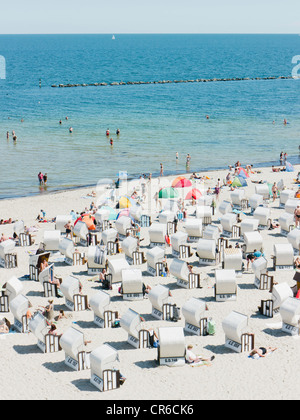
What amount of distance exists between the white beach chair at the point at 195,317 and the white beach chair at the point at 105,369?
368 cm

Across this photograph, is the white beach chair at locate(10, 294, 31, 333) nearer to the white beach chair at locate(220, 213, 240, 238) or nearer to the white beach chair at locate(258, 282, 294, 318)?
the white beach chair at locate(258, 282, 294, 318)

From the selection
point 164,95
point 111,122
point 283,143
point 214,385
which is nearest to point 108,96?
point 164,95

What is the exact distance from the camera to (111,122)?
7581 centimetres

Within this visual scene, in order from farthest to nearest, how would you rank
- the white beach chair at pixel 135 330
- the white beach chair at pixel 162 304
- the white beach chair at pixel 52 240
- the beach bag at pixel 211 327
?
the white beach chair at pixel 52 240, the white beach chair at pixel 162 304, the beach bag at pixel 211 327, the white beach chair at pixel 135 330

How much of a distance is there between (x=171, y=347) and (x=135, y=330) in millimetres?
1666

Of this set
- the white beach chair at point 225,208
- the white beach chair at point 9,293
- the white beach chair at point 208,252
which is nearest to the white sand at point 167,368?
the white beach chair at point 9,293

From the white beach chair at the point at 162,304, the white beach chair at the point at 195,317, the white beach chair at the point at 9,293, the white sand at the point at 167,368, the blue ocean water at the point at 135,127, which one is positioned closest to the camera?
the white sand at the point at 167,368

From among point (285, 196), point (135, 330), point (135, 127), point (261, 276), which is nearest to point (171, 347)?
point (135, 330)

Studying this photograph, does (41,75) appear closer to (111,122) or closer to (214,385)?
(111,122)

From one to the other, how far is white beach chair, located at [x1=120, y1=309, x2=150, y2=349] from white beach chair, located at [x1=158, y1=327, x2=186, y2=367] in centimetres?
118

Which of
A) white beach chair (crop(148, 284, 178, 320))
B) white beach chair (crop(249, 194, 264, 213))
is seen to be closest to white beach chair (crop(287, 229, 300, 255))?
white beach chair (crop(249, 194, 264, 213))

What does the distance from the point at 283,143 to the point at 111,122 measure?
872 inches

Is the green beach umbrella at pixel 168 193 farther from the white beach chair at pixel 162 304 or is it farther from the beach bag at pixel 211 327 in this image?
the beach bag at pixel 211 327

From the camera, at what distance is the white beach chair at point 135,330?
19438 millimetres
